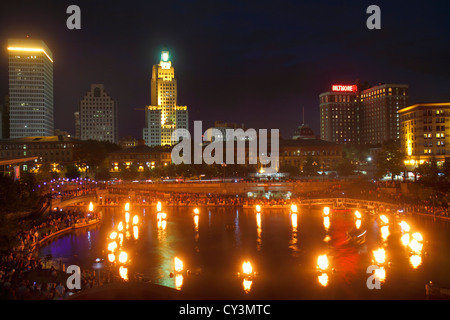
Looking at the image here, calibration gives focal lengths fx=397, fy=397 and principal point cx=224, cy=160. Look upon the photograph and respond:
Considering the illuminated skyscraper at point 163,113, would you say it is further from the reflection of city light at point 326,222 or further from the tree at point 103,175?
the reflection of city light at point 326,222

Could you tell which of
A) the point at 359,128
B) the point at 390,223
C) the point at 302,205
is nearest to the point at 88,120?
the point at 359,128

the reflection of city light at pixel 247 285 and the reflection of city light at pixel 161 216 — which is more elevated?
the reflection of city light at pixel 161 216

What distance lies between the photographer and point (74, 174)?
87.7 meters

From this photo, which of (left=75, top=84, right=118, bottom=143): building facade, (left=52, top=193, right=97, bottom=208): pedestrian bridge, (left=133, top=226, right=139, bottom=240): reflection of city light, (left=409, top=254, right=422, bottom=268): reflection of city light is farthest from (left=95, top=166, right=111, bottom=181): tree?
(left=75, top=84, right=118, bottom=143): building facade

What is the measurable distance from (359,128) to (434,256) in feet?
571

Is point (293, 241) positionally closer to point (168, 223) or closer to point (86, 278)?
point (168, 223)

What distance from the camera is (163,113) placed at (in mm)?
194500

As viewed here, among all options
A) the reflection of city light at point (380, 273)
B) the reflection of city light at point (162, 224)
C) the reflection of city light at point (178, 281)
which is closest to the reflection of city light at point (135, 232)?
the reflection of city light at point (162, 224)

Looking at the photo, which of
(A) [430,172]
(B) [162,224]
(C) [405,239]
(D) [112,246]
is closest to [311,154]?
(A) [430,172]

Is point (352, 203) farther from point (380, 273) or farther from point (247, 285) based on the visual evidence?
point (247, 285)

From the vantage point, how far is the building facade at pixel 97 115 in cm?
18238

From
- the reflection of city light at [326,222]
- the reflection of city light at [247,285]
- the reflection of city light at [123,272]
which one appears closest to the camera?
the reflection of city light at [247,285]

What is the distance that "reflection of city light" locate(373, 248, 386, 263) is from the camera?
30612 mm

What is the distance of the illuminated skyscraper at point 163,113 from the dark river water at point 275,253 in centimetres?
14310
